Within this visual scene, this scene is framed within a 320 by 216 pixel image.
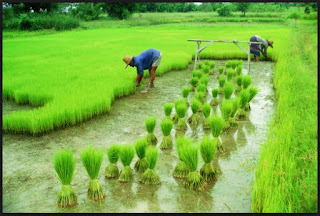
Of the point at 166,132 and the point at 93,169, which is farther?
the point at 166,132

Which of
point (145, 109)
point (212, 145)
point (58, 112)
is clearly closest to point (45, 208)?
point (212, 145)

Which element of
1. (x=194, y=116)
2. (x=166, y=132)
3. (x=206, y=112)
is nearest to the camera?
(x=166, y=132)

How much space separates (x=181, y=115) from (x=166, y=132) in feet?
2.17

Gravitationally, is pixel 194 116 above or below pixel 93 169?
below

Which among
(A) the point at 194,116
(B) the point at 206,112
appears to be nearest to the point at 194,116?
(A) the point at 194,116

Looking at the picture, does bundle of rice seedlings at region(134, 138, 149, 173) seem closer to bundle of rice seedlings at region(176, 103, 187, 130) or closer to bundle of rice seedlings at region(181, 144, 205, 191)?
bundle of rice seedlings at region(181, 144, 205, 191)

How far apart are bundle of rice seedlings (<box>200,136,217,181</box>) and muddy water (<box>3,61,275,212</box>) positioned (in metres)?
0.10

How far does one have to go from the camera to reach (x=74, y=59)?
9977mm

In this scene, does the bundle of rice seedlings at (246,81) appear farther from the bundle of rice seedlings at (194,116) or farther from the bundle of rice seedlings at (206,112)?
the bundle of rice seedlings at (206,112)

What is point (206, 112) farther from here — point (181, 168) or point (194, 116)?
point (181, 168)

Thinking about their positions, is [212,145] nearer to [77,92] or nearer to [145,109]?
[145,109]

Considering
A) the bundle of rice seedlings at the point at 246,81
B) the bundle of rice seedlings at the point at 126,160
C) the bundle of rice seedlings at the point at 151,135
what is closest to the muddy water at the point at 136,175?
the bundle of rice seedlings at the point at 126,160

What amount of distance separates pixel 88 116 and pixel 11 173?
1834 mm

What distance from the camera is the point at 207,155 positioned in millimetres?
3141
